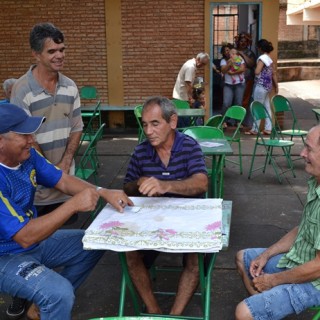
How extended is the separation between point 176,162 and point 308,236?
949mm

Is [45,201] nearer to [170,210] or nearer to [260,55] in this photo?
[170,210]

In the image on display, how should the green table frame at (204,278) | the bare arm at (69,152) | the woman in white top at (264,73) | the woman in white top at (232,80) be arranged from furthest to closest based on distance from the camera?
the woman in white top at (232,80), the woman in white top at (264,73), the bare arm at (69,152), the green table frame at (204,278)

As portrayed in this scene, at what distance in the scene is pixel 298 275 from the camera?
2.46 m

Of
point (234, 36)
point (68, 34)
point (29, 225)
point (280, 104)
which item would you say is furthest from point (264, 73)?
point (29, 225)

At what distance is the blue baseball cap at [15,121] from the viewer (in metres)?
2.49

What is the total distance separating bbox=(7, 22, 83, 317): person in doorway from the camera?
11.6 feet

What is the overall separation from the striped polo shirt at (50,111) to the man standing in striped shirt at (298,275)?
1691 mm

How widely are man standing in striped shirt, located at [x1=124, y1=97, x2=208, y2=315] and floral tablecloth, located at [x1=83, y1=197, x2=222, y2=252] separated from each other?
205 millimetres

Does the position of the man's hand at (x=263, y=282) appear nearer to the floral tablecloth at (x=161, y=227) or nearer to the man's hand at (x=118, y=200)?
the floral tablecloth at (x=161, y=227)

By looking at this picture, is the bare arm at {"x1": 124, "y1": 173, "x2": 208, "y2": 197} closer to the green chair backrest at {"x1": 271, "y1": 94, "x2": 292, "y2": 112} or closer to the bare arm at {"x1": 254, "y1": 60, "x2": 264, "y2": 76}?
the green chair backrest at {"x1": 271, "y1": 94, "x2": 292, "y2": 112}

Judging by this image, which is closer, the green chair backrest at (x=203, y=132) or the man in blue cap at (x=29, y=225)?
the man in blue cap at (x=29, y=225)

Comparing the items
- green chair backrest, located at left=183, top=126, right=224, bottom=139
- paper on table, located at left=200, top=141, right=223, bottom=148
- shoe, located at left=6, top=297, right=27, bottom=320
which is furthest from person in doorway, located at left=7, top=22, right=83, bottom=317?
green chair backrest, located at left=183, top=126, right=224, bottom=139

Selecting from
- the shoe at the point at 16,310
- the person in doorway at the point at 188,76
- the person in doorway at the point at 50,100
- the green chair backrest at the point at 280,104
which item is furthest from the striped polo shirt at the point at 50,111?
the person in doorway at the point at 188,76

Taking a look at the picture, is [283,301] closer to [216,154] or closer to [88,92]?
[216,154]
